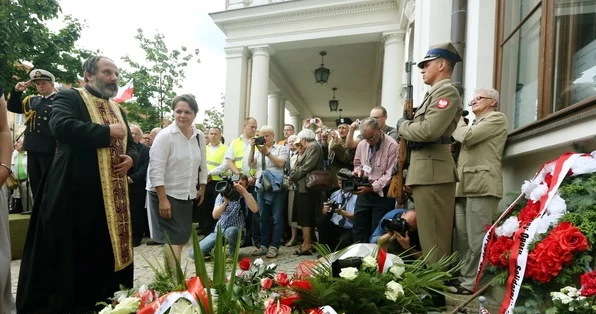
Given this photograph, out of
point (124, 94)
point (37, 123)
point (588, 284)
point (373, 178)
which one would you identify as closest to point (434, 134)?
point (373, 178)

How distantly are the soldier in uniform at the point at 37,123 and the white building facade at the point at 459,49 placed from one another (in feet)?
15.2

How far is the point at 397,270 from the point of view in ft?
5.17

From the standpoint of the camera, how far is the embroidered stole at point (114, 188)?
2717mm

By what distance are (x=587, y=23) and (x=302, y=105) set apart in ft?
48.4

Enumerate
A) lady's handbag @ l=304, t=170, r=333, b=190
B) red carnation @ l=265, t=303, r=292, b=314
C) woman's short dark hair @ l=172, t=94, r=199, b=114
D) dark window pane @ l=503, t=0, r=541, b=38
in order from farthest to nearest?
1. lady's handbag @ l=304, t=170, r=333, b=190
2. dark window pane @ l=503, t=0, r=541, b=38
3. woman's short dark hair @ l=172, t=94, r=199, b=114
4. red carnation @ l=265, t=303, r=292, b=314

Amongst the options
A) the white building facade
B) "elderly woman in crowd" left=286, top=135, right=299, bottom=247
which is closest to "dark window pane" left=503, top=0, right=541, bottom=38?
the white building facade

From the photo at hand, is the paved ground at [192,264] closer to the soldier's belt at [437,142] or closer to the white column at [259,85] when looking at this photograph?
the soldier's belt at [437,142]

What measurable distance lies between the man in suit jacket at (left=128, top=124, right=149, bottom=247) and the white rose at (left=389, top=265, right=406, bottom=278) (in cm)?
472

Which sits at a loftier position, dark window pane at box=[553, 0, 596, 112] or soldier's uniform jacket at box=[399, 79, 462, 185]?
dark window pane at box=[553, 0, 596, 112]

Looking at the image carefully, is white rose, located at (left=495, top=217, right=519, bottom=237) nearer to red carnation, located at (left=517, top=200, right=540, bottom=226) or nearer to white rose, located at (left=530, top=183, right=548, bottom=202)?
red carnation, located at (left=517, top=200, right=540, bottom=226)

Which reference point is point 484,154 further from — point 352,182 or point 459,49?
point 459,49

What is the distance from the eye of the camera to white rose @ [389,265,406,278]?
1.56 m

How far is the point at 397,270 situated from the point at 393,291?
7.2 inches

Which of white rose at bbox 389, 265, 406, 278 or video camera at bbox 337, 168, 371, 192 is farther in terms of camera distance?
video camera at bbox 337, 168, 371, 192
